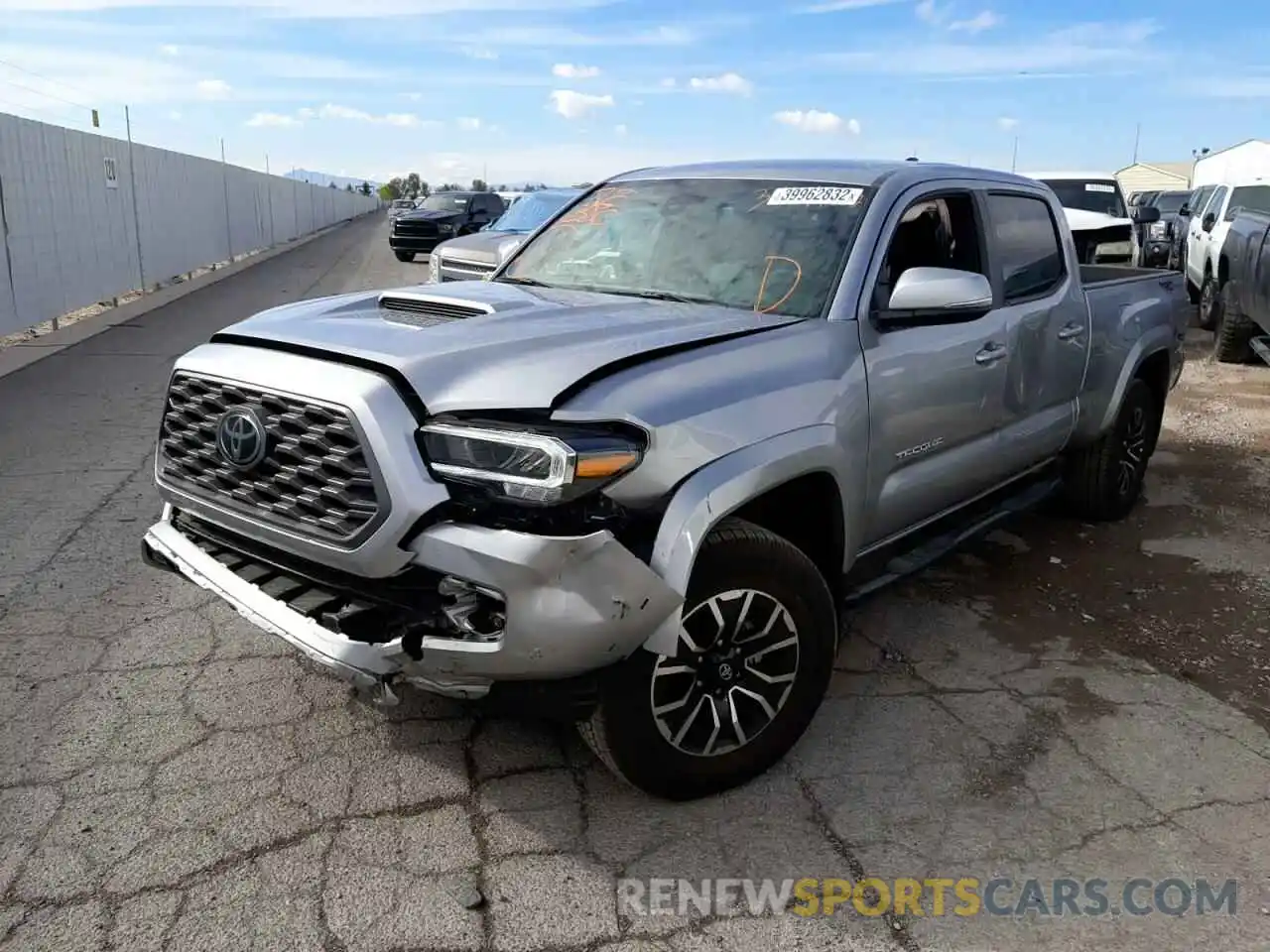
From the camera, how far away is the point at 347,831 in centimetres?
286

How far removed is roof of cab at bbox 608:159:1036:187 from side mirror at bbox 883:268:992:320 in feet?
1.85

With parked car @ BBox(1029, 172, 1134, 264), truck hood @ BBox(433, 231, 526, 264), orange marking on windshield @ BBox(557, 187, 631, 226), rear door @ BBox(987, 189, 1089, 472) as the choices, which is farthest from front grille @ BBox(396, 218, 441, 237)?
rear door @ BBox(987, 189, 1089, 472)

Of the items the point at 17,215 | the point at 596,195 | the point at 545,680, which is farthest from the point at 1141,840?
the point at 17,215

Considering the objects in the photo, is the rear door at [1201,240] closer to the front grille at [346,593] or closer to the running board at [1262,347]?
the running board at [1262,347]

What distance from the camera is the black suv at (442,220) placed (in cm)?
2233

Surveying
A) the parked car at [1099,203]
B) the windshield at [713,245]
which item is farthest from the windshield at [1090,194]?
the windshield at [713,245]

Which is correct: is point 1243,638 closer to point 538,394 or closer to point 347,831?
point 538,394

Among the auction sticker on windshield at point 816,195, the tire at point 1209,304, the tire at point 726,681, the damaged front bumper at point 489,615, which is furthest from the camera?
the tire at point 1209,304

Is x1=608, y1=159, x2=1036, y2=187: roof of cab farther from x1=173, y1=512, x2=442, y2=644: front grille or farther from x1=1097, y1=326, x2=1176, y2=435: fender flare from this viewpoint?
x1=173, y1=512, x2=442, y2=644: front grille

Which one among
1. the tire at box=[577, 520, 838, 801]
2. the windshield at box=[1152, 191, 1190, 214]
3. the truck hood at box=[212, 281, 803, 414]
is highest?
the windshield at box=[1152, 191, 1190, 214]

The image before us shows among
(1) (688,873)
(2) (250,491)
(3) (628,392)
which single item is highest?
(3) (628,392)

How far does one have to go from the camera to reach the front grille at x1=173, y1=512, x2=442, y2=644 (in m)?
2.63

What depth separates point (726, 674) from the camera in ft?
9.82

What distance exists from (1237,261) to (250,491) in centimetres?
1046
